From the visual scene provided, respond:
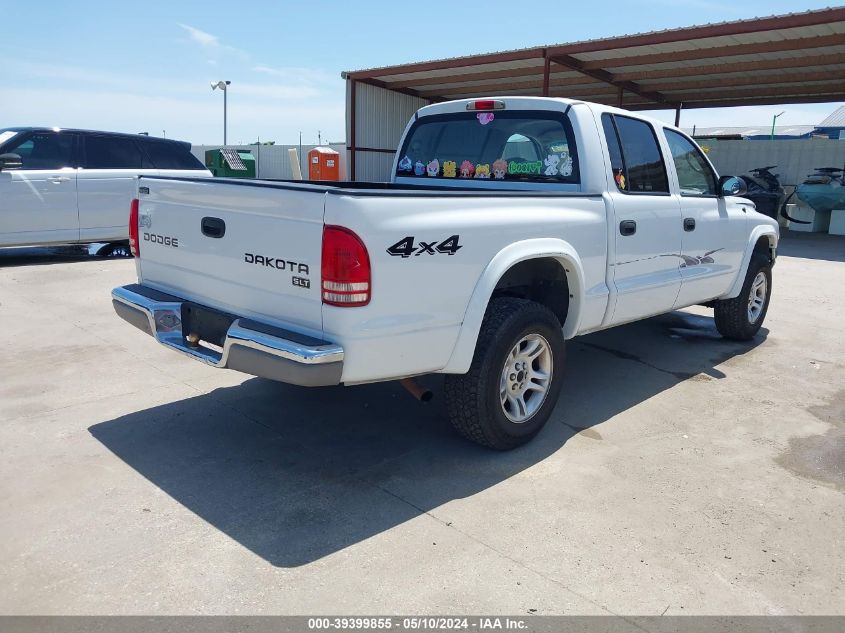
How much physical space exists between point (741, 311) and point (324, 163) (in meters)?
17.5

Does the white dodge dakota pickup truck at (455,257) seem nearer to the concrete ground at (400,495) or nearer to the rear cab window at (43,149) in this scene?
Result: the concrete ground at (400,495)

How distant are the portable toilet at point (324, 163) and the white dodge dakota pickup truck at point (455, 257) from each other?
56.0ft

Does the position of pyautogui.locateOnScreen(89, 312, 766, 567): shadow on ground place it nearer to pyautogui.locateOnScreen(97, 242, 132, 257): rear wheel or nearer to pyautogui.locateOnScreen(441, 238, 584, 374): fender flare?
pyautogui.locateOnScreen(441, 238, 584, 374): fender flare

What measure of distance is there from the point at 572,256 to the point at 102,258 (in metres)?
8.41

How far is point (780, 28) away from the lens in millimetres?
11820

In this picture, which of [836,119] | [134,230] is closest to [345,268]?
[134,230]

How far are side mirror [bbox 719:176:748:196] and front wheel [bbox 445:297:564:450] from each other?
2587 mm

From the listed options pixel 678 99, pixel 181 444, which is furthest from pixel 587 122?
pixel 678 99

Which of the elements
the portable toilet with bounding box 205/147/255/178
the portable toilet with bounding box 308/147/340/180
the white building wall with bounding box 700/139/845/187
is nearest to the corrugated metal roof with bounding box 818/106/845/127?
the white building wall with bounding box 700/139/845/187

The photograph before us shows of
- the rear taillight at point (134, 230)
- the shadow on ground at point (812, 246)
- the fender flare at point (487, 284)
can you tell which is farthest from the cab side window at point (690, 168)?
the shadow on ground at point (812, 246)

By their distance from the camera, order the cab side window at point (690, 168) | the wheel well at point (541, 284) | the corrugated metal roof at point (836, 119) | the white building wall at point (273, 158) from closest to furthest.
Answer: the wheel well at point (541, 284) → the cab side window at point (690, 168) → the white building wall at point (273, 158) → the corrugated metal roof at point (836, 119)

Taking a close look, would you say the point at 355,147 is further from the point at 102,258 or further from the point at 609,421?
the point at 609,421

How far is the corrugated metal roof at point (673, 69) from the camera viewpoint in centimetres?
1266

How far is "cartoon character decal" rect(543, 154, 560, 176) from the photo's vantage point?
14.8 ft
